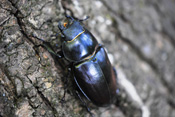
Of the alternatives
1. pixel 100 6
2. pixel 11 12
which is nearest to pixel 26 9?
pixel 11 12

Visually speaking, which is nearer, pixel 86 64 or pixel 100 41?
pixel 86 64

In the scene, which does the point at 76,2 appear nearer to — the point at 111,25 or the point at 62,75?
the point at 111,25

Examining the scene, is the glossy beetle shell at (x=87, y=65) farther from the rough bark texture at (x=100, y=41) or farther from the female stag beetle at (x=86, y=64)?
the rough bark texture at (x=100, y=41)

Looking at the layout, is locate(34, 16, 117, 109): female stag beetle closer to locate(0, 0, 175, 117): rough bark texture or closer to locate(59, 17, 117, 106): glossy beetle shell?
locate(59, 17, 117, 106): glossy beetle shell

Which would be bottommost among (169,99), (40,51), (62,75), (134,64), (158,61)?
(169,99)

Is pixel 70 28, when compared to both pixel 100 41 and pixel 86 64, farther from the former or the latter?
pixel 100 41

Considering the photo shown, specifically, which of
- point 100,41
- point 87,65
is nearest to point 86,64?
point 87,65

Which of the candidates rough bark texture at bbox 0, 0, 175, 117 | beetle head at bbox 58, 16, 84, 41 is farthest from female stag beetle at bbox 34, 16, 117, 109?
rough bark texture at bbox 0, 0, 175, 117
